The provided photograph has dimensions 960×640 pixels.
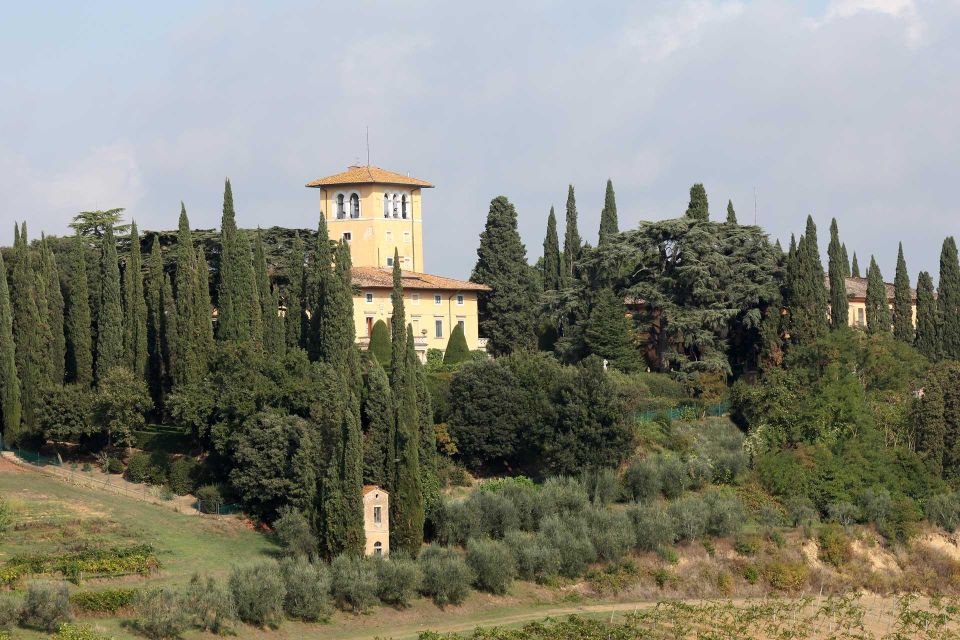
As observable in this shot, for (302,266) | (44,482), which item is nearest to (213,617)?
(44,482)

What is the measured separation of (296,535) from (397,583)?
424 centimetres

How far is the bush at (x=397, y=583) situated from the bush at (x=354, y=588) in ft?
1.30

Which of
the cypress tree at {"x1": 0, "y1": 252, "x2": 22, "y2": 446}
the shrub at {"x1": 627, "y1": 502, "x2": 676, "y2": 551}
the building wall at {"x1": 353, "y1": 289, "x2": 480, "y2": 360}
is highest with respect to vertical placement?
the building wall at {"x1": 353, "y1": 289, "x2": 480, "y2": 360}

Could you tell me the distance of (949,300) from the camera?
82.1m

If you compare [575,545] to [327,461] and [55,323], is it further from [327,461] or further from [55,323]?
[55,323]

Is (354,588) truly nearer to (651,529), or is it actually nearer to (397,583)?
(397,583)

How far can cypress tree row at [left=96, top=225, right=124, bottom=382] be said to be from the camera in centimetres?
6738

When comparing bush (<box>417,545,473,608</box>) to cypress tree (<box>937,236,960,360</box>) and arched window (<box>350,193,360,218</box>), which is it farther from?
cypress tree (<box>937,236,960,360</box>)

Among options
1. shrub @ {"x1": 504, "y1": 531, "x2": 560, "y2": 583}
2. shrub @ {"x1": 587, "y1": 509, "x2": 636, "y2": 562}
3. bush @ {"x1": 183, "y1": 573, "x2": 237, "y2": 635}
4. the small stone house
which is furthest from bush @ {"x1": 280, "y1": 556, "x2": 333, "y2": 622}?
shrub @ {"x1": 587, "y1": 509, "x2": 636, "y2": 562}

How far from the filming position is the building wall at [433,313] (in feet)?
263

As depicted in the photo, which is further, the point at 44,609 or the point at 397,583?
the point at 397,583

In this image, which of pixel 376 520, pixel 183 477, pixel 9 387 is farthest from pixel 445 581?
pixel 9 387

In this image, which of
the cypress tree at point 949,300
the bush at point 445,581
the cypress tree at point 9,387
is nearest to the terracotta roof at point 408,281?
the cypress tree at point 9,387

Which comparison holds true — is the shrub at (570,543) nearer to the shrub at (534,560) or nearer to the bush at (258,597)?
the shrub at (534,560)
